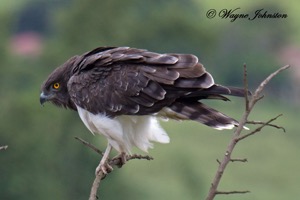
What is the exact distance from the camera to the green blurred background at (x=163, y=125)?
4569 cm

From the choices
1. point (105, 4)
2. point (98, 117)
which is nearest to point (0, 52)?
point (105, 4)

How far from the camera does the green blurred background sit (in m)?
45.7

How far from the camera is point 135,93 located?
10086mm

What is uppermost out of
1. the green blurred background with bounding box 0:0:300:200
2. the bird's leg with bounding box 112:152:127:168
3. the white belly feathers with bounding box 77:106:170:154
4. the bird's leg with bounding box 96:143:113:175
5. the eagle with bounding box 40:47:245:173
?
the eagle with bounding box 40:47:245:173

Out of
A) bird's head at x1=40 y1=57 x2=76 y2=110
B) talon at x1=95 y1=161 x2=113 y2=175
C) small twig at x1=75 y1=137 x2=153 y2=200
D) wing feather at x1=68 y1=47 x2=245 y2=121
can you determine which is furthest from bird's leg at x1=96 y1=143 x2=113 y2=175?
bird's head at x1=40 y1=57 x2=76 y2=110

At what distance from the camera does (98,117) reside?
10.4m

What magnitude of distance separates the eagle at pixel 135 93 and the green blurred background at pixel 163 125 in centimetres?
2619

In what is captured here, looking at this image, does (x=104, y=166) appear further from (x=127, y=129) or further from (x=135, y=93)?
(x=135, y=93)

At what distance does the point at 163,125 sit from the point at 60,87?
2723 cm

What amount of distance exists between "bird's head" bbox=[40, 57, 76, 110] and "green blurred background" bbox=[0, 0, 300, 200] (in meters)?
25.6

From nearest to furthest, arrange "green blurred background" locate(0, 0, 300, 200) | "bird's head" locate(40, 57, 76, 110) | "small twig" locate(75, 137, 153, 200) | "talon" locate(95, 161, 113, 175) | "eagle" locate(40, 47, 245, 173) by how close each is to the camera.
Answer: "small twig" locate(75, 137, 153, 200), "eagle" locate(40, 47, 245, 173), "talon" locate(95, 161, 113, 175), "bird's head" locate(40, 57, 76, 110), "green blurred background" locate(0, 0, 300, 200)

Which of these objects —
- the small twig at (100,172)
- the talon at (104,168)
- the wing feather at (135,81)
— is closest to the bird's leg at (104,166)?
the talon at (104,168)

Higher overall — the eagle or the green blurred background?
the eagle

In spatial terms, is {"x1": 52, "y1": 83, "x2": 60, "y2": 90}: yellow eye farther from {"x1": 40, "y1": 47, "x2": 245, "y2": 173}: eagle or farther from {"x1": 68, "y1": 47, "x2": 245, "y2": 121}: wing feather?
{"x1": 68, "y1": 47, "x2": 245, "y2": 121}: wing feather
